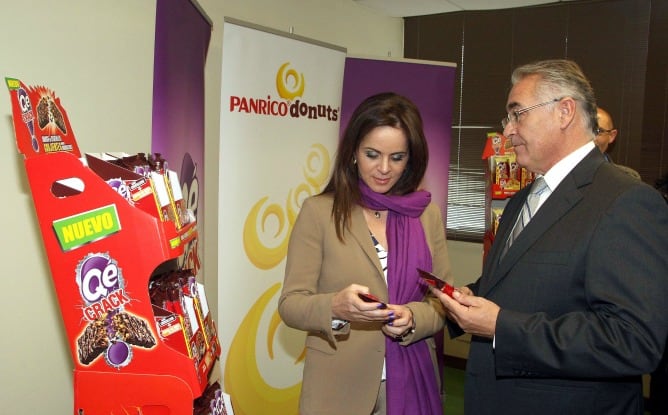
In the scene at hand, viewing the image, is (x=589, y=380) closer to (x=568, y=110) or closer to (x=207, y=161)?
(x=568, y=110)

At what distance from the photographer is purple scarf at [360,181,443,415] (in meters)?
1.80

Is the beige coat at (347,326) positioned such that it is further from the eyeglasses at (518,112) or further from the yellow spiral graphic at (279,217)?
the yellow spiral graphic at (279,217)

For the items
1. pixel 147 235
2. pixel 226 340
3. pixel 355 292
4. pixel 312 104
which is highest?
pixel 312 104

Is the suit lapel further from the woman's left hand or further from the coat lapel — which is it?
the coat lapel

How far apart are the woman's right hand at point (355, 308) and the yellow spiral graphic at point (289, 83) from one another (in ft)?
5.07

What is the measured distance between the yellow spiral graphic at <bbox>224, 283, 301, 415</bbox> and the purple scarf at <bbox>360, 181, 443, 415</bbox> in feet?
3.90

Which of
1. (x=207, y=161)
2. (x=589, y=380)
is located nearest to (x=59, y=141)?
(x=589, y=380)

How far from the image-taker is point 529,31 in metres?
4.49

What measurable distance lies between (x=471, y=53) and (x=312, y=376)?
3679mm

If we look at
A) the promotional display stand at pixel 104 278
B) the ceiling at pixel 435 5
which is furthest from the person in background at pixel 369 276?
the ceiling at pixel 435 5

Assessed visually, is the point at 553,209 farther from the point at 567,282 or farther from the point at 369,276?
the point at 369,276

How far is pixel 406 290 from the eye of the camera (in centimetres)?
184

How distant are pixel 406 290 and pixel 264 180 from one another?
125 centimetres

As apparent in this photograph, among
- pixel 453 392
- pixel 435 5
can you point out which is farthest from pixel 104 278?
pixel 435 5
